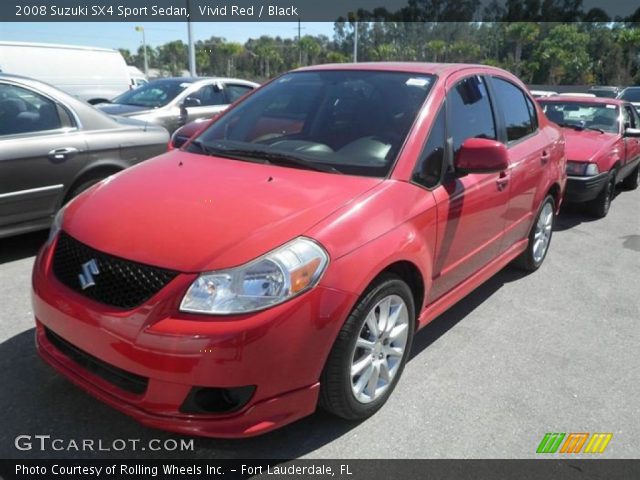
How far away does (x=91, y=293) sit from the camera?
2.25 meters

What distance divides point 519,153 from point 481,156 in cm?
119

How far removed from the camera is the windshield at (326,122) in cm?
294

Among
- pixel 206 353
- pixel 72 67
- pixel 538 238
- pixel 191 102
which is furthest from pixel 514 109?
pixel 72 67

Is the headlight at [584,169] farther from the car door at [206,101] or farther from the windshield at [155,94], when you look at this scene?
the windshield at [155,94]

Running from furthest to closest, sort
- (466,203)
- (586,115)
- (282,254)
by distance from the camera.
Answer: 1. (586,115)
2. (466,203)
3. (282,254)

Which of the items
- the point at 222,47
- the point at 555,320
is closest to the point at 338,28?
the point at 222,47

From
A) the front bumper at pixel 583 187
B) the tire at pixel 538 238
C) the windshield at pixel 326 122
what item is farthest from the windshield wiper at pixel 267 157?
the front bumper at pixel 583 187

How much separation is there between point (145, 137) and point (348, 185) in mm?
3210

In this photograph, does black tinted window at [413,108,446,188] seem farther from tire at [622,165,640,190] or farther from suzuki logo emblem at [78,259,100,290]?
tire at [622,165,640,190]

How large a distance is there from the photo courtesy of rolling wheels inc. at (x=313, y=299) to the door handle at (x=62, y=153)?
17 mm

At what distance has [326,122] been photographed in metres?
3.28

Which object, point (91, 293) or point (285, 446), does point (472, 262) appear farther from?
point (91, 293)

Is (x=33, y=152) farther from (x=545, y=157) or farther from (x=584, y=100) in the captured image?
(x=584, y=100)

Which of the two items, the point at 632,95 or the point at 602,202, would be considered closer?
the point at 602,202
